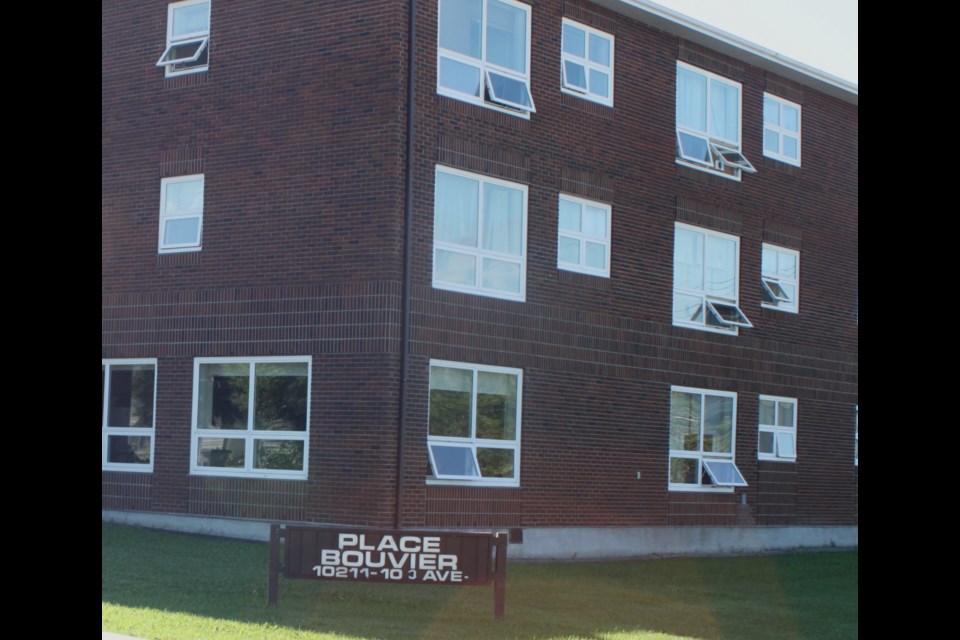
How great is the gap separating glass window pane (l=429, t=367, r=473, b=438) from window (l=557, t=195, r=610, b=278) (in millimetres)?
2839

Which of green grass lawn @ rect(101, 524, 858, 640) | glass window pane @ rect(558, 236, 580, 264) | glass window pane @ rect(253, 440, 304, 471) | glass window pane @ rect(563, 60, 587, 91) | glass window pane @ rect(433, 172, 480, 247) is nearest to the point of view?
green grass lawn @ rect(101, 524, 858, 640)

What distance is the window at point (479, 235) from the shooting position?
17781mm

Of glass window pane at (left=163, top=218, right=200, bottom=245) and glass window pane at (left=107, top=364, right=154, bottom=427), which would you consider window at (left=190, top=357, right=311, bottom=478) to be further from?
glass window pane at (left=163, top=218, right=200, bottom=245)

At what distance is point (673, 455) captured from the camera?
2162 cm

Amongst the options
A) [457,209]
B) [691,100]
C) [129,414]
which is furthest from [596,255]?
[129,414]

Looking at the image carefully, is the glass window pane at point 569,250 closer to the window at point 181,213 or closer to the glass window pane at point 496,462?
the glass window pane at point 496,462

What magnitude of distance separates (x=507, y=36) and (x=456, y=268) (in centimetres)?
394

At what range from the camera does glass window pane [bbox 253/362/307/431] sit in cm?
1758

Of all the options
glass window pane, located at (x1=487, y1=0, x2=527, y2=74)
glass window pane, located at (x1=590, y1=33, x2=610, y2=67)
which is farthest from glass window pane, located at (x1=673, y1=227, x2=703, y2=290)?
glass window pane, located at (x1=487, y1=0, x2=527, y2=74)

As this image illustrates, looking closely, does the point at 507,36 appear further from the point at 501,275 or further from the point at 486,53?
the point at 501,275

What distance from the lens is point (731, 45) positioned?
2286 centimetres

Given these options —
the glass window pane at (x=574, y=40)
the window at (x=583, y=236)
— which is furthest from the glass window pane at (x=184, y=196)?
the glass window pane at (x=574, y=40)

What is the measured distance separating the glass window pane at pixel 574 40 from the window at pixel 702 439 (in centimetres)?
619
